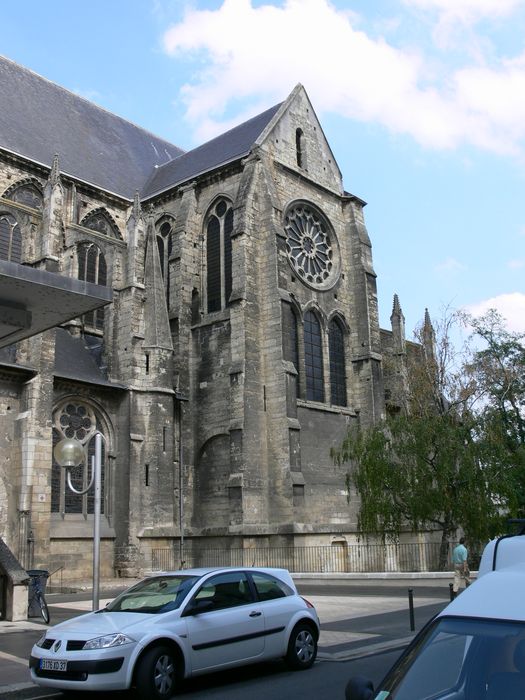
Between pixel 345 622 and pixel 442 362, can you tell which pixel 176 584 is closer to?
pixel 345 622

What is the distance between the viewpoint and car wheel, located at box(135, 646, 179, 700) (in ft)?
21.3

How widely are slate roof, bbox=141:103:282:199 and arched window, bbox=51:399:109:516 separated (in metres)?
10.4

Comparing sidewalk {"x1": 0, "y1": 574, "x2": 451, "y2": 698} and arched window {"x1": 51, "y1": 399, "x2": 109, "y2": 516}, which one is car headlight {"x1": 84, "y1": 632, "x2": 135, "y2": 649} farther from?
arched window {"x1": 51, "y1": 399, "x2": 109, "y2": 516}

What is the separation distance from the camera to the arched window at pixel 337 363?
27266mm

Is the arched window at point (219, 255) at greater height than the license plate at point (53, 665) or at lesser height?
greater

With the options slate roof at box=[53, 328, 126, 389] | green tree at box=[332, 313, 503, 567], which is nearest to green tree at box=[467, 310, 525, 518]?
green tree at box=[332, 313, 503, 567]

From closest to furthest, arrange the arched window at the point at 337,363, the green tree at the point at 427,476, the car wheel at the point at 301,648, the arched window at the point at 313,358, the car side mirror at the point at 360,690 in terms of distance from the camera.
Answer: the car side mirror at the point at 360,690 < the car wheel at the point at 301,648 < the green tree at the point at 427,476 < the arched window at the point at 313,358 < the arched window at the point at 337,363

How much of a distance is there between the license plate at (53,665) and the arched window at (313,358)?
19.5 meters

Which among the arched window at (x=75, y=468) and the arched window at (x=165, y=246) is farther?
the arched window at (x=165, y=246)

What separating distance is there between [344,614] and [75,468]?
1170 cm

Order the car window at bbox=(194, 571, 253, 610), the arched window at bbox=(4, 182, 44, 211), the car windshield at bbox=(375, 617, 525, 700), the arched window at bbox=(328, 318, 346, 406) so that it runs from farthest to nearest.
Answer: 1. the arched window at bbox=(328, 318, 346, 406)
2. the arched window at bbox=(4, 182, 44, 211)
3. the car window at bbox=(194, 571, 253, 610)
4. the car windshield at bbox=(375, 617, 525, 700)

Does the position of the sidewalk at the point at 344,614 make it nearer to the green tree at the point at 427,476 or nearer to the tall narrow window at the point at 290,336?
the green tree at the point at 427,476

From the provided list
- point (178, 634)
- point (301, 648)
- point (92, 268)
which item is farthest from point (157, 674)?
point (92, 268)

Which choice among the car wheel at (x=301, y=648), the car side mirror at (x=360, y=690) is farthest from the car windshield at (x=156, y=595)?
the car side mirror at (x=360, y=690)
